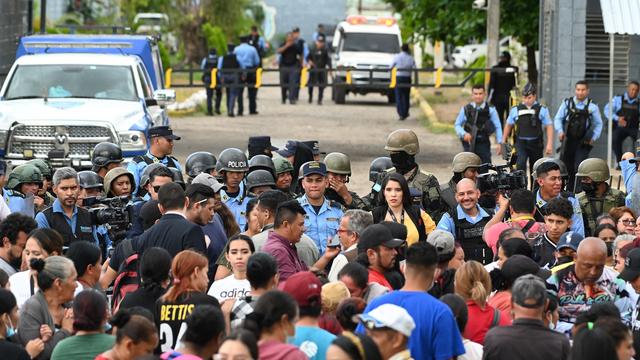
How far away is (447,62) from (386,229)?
167ft

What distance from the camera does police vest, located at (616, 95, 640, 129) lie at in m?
23.2

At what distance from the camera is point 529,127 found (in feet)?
68.1

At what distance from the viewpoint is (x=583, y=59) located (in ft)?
84.1

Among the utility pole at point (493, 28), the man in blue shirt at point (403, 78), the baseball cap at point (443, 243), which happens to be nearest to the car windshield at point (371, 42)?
the man in blue shirt at point (403, 78)

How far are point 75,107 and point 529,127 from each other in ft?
21.5

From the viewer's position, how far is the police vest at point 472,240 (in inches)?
461

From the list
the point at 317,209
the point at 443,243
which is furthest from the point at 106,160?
the point at 443,243

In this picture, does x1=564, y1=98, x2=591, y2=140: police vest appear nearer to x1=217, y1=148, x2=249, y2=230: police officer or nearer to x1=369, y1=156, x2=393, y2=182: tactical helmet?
x1=369, y1=156, x2=393, y2=182: tactical helmet

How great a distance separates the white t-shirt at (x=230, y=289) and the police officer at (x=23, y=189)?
151 inches

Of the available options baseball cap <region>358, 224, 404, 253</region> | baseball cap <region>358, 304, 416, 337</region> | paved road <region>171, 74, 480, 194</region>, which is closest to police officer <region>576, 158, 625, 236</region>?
baseball cap <region>358, 224, 404, 253</region>

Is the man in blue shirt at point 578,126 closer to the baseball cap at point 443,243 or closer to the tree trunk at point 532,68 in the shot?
the baseball cap at point 443,243

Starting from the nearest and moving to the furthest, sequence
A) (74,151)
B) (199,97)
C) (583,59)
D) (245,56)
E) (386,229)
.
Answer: (386,229) < (74,151) < (583,59) < (245,56) < (199,97)

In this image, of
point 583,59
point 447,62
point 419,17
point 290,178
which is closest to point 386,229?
point 290,178

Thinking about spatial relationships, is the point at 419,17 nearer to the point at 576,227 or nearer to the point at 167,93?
the point at 167,93
